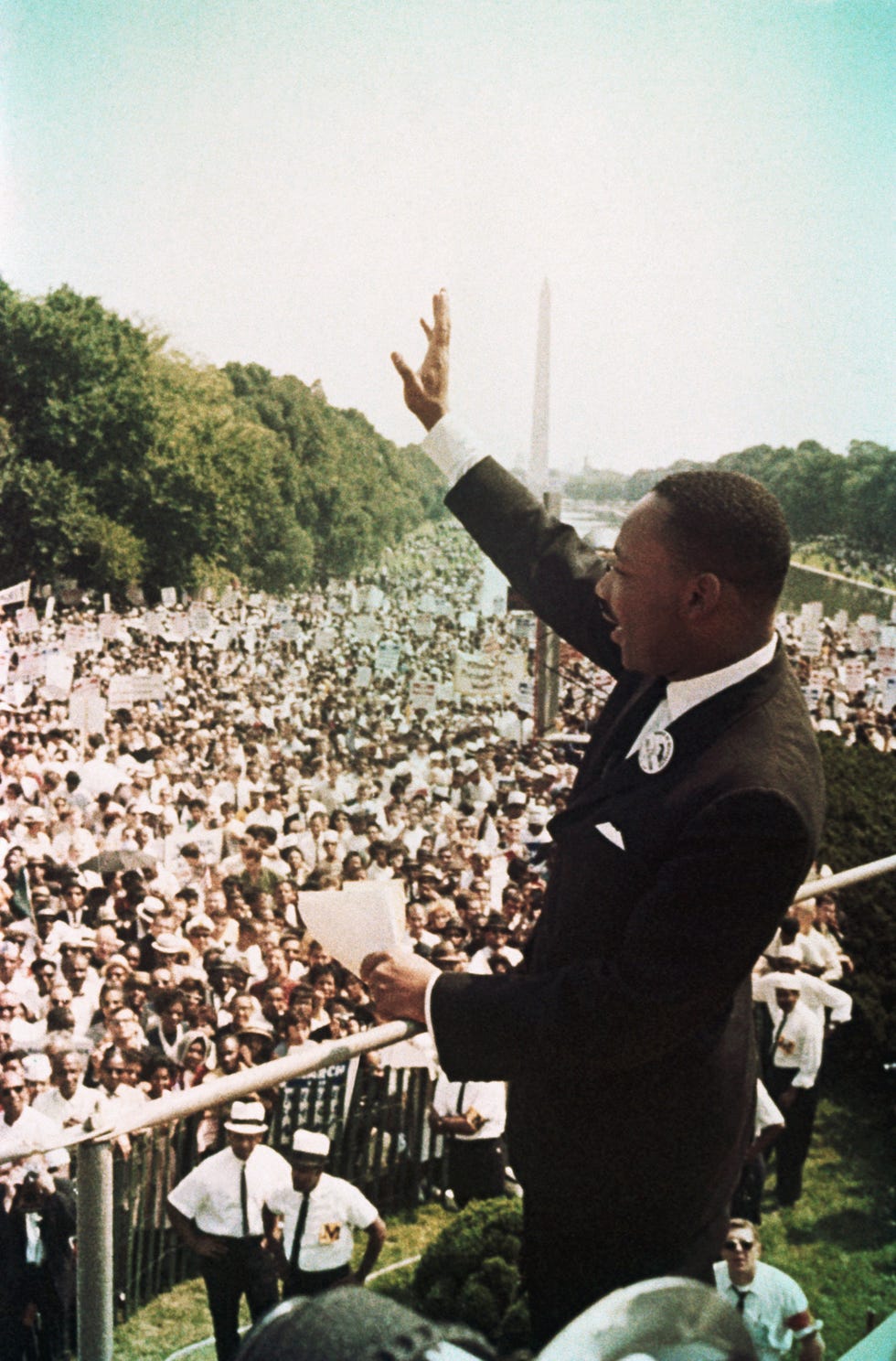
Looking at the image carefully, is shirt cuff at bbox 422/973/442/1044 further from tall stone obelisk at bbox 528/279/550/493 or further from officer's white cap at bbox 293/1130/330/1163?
tall stone obelisk at bbox 528/279/550/493

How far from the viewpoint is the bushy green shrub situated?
2.30 m

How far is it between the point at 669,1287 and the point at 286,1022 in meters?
5.83

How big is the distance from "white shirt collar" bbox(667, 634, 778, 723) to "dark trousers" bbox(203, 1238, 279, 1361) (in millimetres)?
2195

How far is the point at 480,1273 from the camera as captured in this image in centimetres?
245

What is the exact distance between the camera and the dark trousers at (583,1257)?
1517 millimetres

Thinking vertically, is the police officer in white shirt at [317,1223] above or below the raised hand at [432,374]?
below

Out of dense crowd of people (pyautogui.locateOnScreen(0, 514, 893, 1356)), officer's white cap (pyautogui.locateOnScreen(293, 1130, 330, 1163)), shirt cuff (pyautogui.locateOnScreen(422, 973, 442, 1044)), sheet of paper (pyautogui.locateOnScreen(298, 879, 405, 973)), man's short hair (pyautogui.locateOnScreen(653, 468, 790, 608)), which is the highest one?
man's short hair (pyautogui.locateOnScreen(653, 468, 790, 608))

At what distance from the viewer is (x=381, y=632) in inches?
944

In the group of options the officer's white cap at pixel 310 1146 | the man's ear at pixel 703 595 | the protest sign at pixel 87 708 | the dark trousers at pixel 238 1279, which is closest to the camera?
the man's ear at pixel 703 595

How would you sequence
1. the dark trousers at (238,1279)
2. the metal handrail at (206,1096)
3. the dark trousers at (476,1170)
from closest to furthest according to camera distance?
1. the metal handrail at (206,1096)
2. the dark trousers at (238,1279)
3. the dark trousers at (476,1170)

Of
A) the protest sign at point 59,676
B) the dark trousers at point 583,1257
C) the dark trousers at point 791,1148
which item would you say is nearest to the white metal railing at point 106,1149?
the dark trousers at point 583,1257

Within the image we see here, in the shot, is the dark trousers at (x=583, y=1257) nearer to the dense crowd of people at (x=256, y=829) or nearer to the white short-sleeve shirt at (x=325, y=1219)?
the dense crowd of people at (x=256, y=829)

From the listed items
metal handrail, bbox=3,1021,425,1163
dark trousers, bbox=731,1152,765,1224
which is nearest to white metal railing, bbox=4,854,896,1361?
metal handrail, bbox=3,1021,425,1163

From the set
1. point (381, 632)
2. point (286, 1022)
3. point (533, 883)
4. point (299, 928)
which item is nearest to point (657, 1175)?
point (286, 1022)
